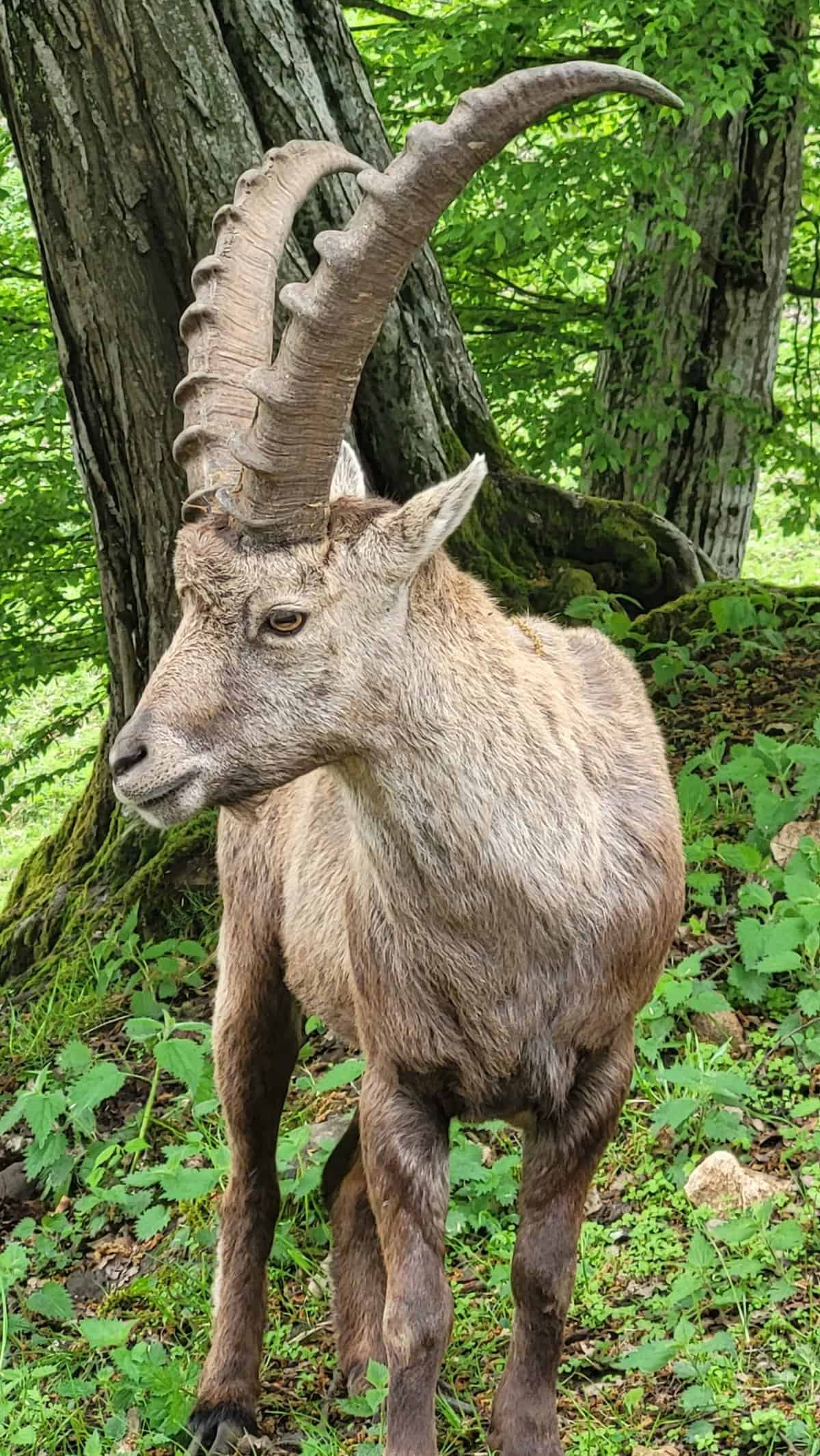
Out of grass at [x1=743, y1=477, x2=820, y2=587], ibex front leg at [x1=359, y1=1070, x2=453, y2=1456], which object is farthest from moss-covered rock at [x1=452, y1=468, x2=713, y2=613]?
grass at [x1=743, y1=477, x2=820, y2=587]

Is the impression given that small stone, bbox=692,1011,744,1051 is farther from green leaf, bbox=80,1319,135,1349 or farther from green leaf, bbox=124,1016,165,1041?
green leaf, bbox=80,1319,135,1349

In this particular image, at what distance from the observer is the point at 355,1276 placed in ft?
13.9

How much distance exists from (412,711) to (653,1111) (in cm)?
183

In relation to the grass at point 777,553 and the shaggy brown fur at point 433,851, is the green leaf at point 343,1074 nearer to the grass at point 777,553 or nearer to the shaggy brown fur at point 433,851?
the shaggy brown fur at point 433,851

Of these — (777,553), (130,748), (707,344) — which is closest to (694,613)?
(707,344)

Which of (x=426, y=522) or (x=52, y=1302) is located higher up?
(x=426, y=522)

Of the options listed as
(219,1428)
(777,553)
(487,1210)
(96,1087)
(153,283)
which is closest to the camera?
(219,1428)

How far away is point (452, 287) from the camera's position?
8.25 m

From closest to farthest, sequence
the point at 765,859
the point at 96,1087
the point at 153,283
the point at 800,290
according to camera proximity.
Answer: the point at 96,1087 → the point at 765,859 → the point at 153,283 → the point at 800,290

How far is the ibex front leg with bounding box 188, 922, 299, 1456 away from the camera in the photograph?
13.9 ft

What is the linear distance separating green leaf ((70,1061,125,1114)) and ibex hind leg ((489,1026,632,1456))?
1.58 metres

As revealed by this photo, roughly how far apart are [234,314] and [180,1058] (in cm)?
216

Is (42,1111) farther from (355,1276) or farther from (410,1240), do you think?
(410,1240)

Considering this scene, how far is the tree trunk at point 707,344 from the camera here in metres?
8.18
